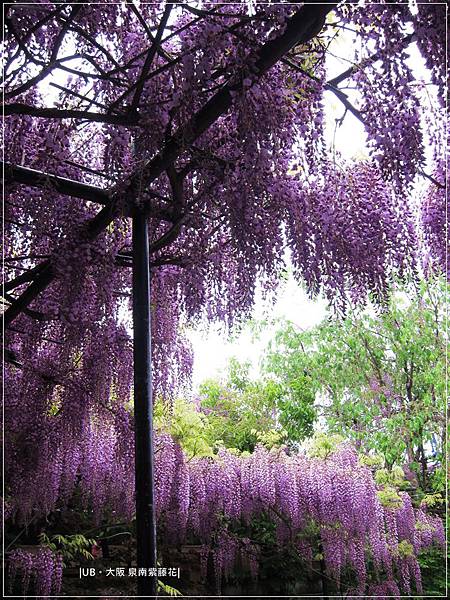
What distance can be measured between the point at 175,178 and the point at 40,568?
237 centimetres

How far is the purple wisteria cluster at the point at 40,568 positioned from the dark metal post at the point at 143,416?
146 centimetres

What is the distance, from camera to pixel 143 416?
7.34 ft

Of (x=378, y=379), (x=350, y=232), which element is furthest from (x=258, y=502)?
(x=350, y=232)

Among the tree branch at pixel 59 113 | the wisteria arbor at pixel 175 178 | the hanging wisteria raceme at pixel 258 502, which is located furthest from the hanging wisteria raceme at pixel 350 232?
the hanging wisteria raceme at pixel 258 502

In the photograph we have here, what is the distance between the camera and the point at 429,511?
545 centimetres

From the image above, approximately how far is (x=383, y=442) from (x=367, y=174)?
3.58 m

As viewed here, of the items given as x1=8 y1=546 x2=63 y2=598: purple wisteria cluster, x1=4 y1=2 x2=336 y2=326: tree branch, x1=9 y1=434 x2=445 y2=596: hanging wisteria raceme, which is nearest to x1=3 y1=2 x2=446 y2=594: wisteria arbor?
x1=4 y1=2 x2=336 y2=326: tree branch

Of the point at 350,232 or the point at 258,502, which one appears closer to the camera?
the point at 350,232

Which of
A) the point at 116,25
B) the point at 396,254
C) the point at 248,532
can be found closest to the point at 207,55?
the point at 116,25

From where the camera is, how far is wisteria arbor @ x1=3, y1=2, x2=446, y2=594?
180 cm

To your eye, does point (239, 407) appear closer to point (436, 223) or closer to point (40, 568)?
point (40, 568)

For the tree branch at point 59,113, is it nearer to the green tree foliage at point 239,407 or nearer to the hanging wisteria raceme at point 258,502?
the hanging wisteria raceme at point 258,502

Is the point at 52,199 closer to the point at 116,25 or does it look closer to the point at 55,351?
the point at 116,25

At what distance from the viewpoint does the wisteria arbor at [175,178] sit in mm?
1805
